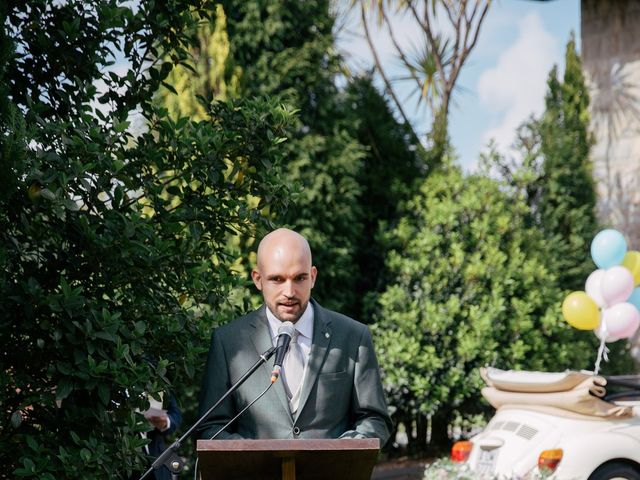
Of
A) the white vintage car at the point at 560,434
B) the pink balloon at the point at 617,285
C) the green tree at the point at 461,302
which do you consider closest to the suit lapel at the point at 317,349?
Answer: the white vintage car at the point at 560,434

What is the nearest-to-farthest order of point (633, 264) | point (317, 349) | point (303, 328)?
1. point (317, 349)
2. point (303, 328)
3. point (633, 264)

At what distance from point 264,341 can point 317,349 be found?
0.21 m

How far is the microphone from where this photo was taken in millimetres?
3389

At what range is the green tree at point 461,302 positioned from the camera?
11.6m

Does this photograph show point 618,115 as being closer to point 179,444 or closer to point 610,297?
point 610,297

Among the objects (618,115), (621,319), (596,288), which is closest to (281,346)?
(621,319)

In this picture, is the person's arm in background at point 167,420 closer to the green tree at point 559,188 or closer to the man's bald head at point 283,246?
the man's bald head at point 283,246

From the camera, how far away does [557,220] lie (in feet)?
45.9

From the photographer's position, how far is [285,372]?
12.6ft

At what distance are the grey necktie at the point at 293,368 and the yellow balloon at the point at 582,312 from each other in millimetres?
6281

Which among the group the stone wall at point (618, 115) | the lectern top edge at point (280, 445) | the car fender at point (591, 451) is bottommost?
the car fender at point (591, 451)

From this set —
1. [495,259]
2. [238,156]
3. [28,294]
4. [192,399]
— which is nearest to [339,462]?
[28,294]

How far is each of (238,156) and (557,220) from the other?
9187mm

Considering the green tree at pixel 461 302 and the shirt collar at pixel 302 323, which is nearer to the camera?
the shirt collar at pixel 302 323
